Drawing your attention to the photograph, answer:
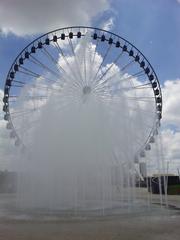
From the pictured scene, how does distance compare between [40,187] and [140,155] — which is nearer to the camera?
[40,187]

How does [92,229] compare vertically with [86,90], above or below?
below

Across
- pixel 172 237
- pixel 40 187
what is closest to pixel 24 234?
pixel 172 237

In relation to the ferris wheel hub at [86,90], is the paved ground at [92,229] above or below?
below

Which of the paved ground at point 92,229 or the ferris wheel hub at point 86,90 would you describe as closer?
the paved ground at point 92,229

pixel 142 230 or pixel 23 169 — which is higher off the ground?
pixel 23 169

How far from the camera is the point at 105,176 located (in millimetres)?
26266

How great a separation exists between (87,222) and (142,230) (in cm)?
302

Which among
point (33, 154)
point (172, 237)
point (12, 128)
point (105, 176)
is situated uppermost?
point (12, 128)

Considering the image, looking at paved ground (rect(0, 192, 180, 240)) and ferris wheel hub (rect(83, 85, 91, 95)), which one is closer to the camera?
paved ground (rect(0, 192, 180, 240))

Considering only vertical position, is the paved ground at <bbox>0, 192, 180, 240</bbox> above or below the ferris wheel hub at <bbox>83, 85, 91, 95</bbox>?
below

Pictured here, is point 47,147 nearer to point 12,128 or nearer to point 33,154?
Answer: point 33,154

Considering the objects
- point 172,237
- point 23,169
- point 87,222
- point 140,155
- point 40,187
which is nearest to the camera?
point 172,237

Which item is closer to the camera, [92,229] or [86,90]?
[92,229]

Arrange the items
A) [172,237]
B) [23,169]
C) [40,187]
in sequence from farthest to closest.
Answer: [23,169] → [40,187] → [172,237]
